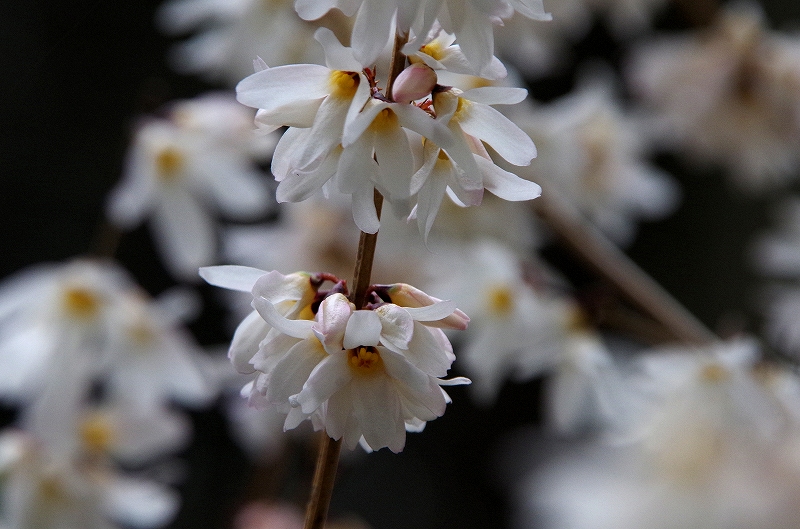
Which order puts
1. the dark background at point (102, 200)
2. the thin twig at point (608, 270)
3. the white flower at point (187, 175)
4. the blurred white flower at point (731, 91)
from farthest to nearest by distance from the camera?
the dark background at point (102, 200) < the blurred white flower at point (731, 91) < the thin twig at point (608, 270) < the white flower at point (187, 175)

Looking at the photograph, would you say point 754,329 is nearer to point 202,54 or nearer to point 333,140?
point 202,54

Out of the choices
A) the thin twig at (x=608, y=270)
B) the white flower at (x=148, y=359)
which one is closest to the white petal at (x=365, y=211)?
the white flower at (x=148, y=359)

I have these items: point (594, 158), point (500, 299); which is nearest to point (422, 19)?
point (500, 299)

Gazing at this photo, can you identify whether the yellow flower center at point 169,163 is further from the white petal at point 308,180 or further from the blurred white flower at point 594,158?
the white petal at point 308,180

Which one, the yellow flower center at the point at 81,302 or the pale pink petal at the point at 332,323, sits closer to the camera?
the pale pink petal at the point at 332,323

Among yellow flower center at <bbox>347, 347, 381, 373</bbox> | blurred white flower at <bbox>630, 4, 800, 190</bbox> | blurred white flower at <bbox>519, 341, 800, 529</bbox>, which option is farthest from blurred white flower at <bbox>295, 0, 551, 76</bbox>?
blurred white flower at <bbox>630, 4, 800, 190</bbox>

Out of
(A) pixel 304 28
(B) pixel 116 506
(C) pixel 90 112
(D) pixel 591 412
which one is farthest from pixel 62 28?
(D) pixel 591 412

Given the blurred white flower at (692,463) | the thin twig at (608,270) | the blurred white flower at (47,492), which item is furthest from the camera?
the thin twig at (608,270)
